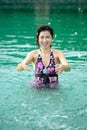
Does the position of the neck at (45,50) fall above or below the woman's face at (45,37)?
below

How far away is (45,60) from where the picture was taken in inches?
286

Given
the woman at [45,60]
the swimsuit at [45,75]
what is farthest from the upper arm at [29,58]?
the swimsuit at [45,75]

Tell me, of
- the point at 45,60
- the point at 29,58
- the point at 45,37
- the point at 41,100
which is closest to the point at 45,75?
Result: the point at 45,60

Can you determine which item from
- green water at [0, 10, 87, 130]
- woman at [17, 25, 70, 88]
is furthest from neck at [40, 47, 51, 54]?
green water at [0, 10, 87, 130]

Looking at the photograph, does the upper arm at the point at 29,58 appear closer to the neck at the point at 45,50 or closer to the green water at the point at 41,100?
the neck at the point at 45,50

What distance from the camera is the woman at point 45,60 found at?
710 cm

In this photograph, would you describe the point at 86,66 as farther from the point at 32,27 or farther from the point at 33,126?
the point at 32,27

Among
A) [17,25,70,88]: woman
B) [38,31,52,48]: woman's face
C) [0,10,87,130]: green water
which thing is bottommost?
[0,10,87,130]: green water

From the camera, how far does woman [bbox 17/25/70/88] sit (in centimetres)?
710

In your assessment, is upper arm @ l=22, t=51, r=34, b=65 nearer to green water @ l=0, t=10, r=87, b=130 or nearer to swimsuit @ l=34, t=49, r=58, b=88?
swimsuit @ l=34, t=49, r=58, b=88

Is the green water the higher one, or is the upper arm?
the upper arm

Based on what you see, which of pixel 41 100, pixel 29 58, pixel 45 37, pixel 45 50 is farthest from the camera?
pixel 45 50

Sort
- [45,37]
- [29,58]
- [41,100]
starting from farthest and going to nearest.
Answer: [29,58], [45,37], [41,100]

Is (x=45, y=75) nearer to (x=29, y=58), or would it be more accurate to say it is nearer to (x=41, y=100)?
(x=29, y=58)
